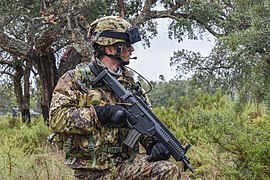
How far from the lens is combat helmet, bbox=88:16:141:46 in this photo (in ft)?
10.9

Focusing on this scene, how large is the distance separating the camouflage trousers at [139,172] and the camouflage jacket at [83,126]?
0.06m

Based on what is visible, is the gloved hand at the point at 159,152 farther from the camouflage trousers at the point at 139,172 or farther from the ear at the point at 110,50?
the ear at the point at 110,50

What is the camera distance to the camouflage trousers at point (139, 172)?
3.10 m

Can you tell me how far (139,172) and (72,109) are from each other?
0.62 m

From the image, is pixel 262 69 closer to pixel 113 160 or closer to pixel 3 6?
pixel 113 160

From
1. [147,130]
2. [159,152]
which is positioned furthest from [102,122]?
[159,152]

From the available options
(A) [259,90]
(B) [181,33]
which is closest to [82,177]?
(A) [259,90]

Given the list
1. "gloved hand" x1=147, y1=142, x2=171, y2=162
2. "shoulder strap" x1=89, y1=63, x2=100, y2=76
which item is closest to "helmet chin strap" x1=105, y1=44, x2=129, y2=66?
"shoulder strap" x1=89, y1=63, x2=100, y2=76

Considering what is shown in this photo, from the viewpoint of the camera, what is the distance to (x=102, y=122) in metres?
3.12

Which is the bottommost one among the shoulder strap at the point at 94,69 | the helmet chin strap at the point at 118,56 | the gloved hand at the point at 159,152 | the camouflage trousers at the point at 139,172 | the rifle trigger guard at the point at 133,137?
the camouflage trousers at the point at 139,172

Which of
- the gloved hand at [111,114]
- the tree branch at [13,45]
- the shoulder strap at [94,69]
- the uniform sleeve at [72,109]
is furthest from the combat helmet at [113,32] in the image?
the tree branch at [13,45]

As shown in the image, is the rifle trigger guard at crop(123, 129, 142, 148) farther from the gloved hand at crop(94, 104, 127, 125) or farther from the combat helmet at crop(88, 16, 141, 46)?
the combat helmet at crop(88, 16, 141, 46)

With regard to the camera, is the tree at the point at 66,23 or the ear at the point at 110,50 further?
the tree at the point at 66,23

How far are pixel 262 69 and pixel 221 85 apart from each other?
24.5 ft
